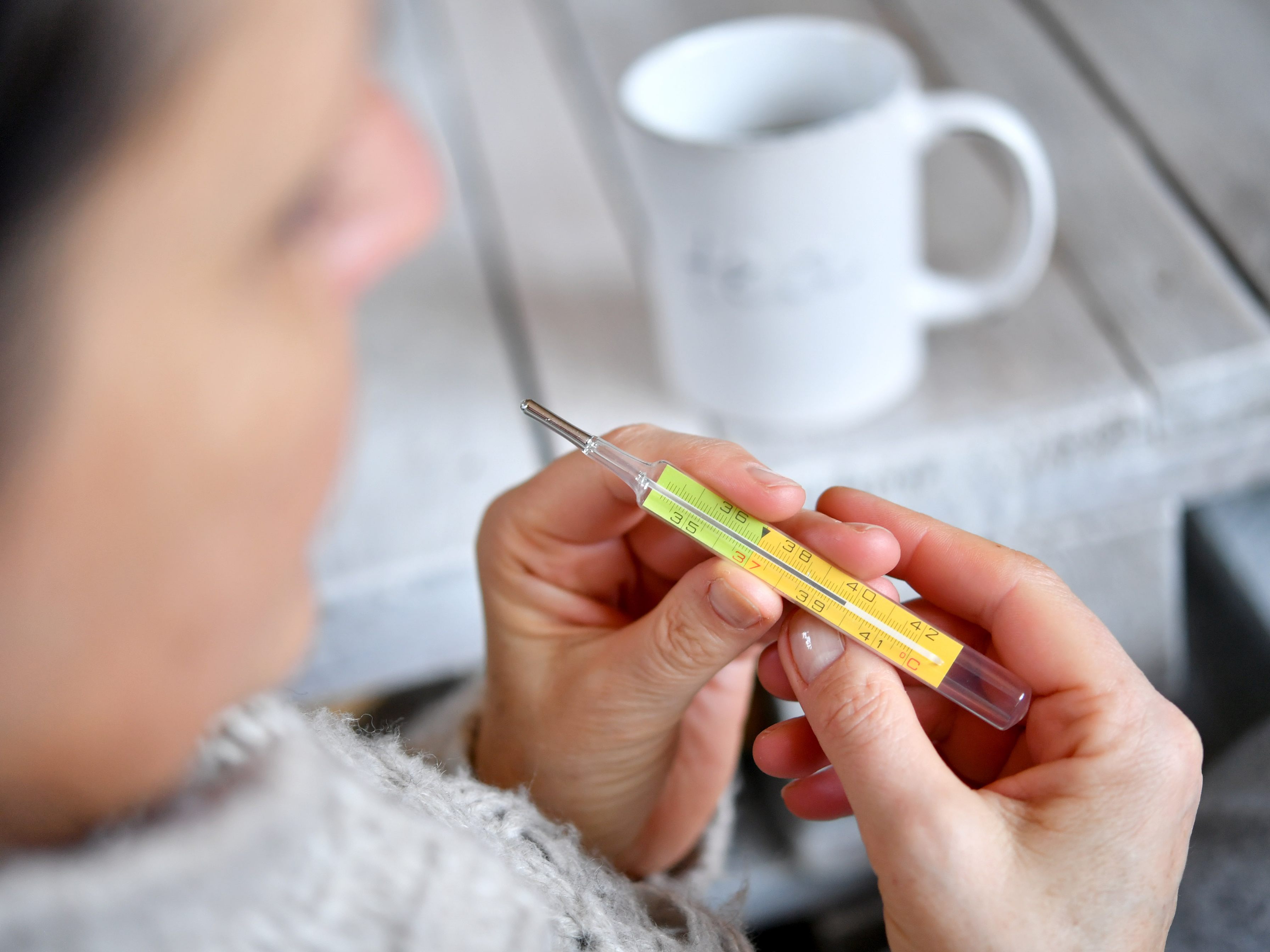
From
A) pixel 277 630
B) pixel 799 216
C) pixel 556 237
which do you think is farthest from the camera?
pixel 556 237

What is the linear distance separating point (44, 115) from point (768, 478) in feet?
0.91

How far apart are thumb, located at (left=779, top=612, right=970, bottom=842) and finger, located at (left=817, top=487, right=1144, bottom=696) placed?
0.05 meters

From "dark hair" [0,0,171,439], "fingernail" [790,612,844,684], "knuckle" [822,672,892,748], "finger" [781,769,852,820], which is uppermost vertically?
"dark hair" [0,0,171,439]

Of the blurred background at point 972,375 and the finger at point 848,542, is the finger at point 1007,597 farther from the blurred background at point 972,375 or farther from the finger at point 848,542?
the blurred background at point 972,375

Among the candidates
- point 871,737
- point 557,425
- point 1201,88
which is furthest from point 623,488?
point 1201,88

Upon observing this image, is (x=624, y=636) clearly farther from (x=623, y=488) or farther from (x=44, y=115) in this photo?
(x=44, y=115)

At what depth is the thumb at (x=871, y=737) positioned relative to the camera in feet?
1.15

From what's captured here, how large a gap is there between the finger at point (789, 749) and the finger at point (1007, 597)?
8 centimetres

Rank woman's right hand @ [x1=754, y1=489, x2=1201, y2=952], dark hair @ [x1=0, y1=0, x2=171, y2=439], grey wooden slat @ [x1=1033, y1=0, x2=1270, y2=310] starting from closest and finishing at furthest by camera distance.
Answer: dark hair @ [x1=0, y1=0, x2=171, y2=439]
woman's right hand @ [x1=754, y1=489, x2=1201, y2=952]
grey wooden slat @ [x1=1033, y1=0, x2=1270, y2=310]

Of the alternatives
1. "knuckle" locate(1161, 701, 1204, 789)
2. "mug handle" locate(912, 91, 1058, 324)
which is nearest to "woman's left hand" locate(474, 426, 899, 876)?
"knuckle" locate(1161, 701, 1204, 789)

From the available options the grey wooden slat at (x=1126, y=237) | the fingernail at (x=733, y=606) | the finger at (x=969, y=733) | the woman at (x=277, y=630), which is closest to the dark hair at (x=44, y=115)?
the woman at (x=277, y=630)

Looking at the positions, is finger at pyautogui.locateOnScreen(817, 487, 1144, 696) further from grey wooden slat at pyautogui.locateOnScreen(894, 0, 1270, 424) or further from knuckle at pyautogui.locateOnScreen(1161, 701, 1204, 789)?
grey wooden slat at pyautogui.locateOnScreen(894, 0, 1270, 424)

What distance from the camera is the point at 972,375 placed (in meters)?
0.60

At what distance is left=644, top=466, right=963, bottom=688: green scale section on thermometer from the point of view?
41cm
